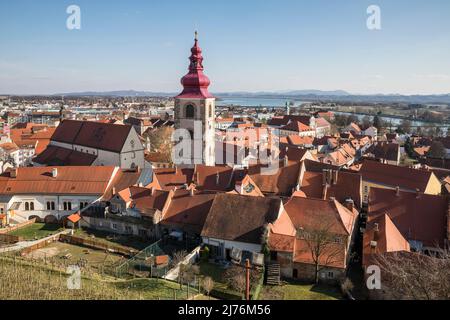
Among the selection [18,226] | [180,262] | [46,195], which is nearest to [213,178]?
[180,262]

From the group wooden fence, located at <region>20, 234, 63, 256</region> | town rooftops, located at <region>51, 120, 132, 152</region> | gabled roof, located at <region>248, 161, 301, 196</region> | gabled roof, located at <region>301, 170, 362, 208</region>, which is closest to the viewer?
wooden fence, located at <region>20, 234, 63, 256</region>

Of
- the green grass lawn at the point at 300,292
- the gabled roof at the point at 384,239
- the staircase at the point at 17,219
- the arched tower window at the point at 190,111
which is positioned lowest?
the green grass lawn at the point at 300,292

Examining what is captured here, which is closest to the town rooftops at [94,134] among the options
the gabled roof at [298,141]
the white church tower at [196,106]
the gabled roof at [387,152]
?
the white church tower at [196,106]

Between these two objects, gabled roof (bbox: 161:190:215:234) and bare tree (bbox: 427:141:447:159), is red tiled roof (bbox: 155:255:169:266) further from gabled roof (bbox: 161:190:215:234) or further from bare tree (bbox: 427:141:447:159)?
bare tree (bbox: 427:141:447:159)

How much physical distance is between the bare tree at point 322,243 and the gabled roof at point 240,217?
3095 mm

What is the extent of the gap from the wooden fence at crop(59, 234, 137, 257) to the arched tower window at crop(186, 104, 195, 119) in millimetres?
19339

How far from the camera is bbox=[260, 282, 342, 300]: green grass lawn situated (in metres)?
27.1

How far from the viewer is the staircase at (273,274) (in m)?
29.0

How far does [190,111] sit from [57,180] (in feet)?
56.7

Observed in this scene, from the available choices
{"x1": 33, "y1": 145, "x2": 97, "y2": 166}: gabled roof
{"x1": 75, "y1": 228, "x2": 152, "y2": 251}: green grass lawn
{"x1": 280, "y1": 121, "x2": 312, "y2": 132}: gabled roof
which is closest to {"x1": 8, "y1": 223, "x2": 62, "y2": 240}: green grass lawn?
{"x1": 75, "y1": 228, "x2": 152, "y2": 251}: green grass lawn

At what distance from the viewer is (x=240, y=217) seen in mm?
34062

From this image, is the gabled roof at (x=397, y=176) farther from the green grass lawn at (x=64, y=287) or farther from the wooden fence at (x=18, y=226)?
the wooden fence at (x=18, y=226)

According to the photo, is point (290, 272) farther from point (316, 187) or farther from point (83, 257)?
point (83, 257)
